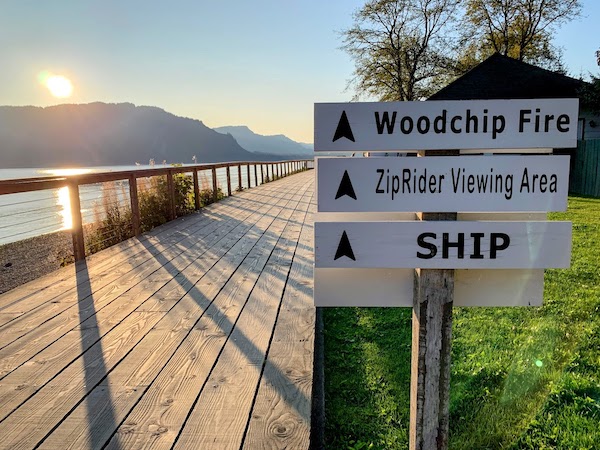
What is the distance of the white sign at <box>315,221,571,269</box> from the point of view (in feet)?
4.48

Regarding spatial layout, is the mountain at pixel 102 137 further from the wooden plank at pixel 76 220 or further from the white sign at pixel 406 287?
the white sign at pixel 406 287

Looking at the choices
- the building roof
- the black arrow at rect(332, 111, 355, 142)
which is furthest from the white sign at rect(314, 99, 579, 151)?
the building roof

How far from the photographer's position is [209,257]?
4.83m

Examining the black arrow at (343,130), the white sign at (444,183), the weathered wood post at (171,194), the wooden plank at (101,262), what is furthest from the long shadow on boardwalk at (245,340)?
the weathered wood post at (171,194)

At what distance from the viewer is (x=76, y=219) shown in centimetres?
450

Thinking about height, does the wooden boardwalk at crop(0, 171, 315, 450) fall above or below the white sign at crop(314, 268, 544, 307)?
below

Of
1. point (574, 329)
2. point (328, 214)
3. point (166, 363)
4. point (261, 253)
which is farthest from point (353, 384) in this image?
point (261, 253)

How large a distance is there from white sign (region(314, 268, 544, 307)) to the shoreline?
4.93 metres

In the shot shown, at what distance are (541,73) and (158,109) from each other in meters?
132

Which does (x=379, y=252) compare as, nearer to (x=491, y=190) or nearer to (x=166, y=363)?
(x=491, y=190)

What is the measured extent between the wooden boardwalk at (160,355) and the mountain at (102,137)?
36869mm

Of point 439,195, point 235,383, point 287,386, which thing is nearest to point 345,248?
point 439,195

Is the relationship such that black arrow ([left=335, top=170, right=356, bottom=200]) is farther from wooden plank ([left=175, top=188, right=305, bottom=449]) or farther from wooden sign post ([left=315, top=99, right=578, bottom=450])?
wooden plank ([left=175, top=188, right=305, bottom=449])

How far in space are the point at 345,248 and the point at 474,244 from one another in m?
0.42
